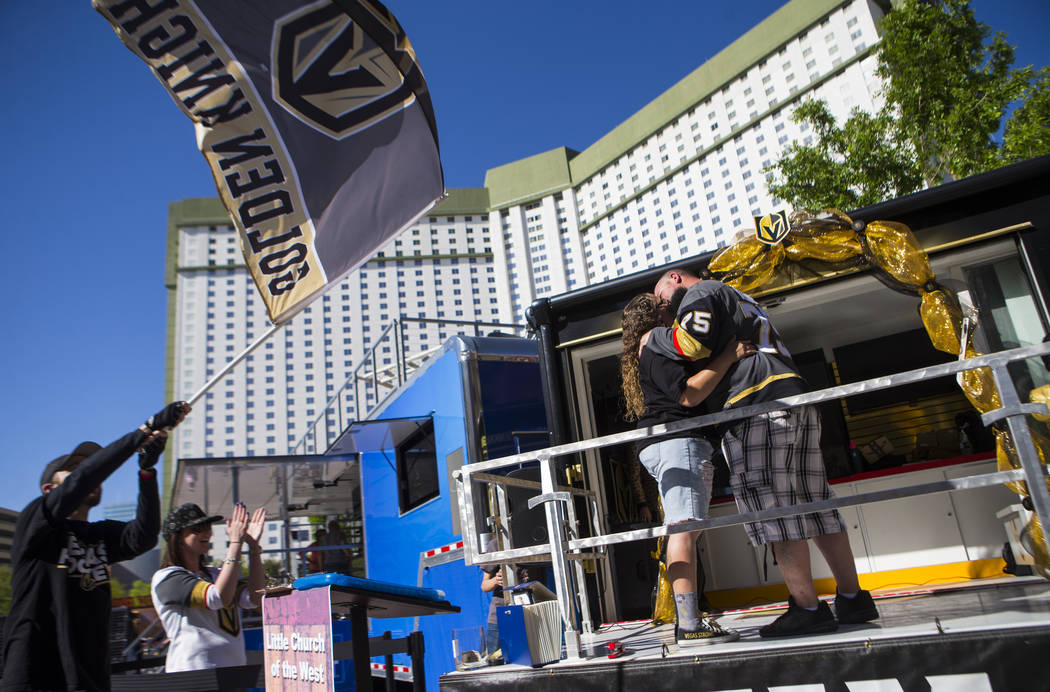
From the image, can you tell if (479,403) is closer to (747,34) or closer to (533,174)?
(747,34)

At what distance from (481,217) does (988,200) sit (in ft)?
Result: 92.8

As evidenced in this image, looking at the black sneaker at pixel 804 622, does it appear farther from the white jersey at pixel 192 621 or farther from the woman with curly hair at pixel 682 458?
the white jersey at pixel 192 621

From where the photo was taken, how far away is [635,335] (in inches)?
143

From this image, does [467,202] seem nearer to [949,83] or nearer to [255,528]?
[949,83]

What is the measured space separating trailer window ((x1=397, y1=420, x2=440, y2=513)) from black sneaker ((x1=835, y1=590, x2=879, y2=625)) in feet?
16.5

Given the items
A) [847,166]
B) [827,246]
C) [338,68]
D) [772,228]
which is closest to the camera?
[338,68]

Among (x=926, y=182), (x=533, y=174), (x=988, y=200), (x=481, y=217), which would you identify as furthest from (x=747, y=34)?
(x=988, y=200)

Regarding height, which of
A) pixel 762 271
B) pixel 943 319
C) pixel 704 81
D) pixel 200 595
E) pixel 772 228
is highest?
pixel 704 81

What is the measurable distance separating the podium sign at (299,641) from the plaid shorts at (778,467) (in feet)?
5.76

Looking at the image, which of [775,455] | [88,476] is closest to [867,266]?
[775,455]

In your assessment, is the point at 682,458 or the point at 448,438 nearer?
the point at 682,458

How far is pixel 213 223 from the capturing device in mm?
54969

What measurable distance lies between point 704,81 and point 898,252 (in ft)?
85.1

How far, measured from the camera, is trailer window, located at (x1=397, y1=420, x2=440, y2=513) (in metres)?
7.75
